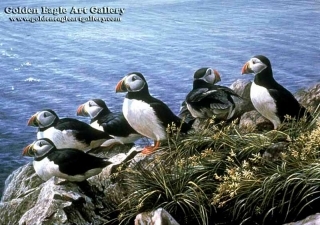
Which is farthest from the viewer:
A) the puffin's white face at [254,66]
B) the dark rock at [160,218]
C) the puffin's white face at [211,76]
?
the puffin's white face at [211,76]

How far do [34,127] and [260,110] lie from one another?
129cm

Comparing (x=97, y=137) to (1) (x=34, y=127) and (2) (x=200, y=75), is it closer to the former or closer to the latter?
(1) (x=34, y=127)

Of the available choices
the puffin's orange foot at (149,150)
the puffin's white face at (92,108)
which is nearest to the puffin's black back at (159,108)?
the puffin's orange foot at (149,150)

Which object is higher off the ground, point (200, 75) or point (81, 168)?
point (200, 75)

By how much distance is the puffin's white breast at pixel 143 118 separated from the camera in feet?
13.0

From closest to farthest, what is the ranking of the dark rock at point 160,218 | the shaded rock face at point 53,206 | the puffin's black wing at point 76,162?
the dark rock at point 160,218, the shaded rock face at point 53,206, the puffin's black wing at point 76,162

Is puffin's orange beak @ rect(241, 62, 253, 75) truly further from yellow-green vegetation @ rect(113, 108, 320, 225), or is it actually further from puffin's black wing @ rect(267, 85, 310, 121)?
yellow-green vegetation @ rect(113, 108, 320, 225)

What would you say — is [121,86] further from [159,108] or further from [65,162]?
[65,162]

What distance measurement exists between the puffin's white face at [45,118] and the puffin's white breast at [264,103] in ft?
3.70

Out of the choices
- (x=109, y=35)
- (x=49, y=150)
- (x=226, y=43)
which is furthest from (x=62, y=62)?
(x=226, y=43)

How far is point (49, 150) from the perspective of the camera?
12.9ft

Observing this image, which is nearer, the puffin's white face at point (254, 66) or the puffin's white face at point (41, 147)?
the puffin's white face at point (41, 147)

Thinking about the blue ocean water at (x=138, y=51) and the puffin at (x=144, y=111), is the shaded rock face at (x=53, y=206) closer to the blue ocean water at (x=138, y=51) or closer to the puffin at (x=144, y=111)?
the blue ocean water at (x=138, y=51)

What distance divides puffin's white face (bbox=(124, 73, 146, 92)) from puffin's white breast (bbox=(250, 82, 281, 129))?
2.02 feet
